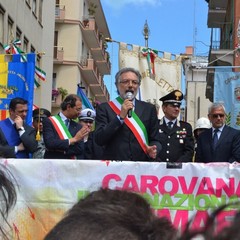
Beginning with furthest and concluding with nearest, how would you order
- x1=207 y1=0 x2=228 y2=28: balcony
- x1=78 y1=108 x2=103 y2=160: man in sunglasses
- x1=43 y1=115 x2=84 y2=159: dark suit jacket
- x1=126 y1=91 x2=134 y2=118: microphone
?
x1=207 y1=0 x2=228 y2=28: balcony < x1=78 y1=108 x2=103 y2=160: man in sunglasses < x1=43 y1=115 x2=84 y2=159: dark suit jacket < x1=126 y1=91 x2=134 y2=118: microphone

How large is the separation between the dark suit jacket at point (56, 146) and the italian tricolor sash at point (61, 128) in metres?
0.04

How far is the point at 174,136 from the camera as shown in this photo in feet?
20.6

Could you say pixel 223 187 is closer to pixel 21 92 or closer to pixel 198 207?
pixel 198 207

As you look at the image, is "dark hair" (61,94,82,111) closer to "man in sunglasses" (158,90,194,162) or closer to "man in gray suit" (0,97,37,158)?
"man in gray suit" (0,97,37,158)

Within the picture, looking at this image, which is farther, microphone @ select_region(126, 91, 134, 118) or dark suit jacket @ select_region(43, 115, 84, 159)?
dark suit jacket @ select_region(43, 115, 84, 159)

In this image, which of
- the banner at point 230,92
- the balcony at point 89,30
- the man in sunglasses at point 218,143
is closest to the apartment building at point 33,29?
the balcony at point 89,30

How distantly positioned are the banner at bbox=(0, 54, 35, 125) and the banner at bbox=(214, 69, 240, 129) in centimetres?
332

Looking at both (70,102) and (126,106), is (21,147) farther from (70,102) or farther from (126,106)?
(126,106)

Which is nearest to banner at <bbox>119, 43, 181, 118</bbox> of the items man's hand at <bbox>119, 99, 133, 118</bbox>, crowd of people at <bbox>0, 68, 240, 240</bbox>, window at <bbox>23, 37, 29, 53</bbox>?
crowd of people at <bbox>0, 68, 240, 240</bbox>

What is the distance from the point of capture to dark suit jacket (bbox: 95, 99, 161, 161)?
16.9ft

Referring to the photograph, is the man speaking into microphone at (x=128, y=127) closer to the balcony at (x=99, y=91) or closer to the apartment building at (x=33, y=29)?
the apartment building at (x=33, y=29)

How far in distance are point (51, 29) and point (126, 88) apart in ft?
83.0

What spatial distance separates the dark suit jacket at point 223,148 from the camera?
5.88 metres

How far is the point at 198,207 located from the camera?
4398 mm
